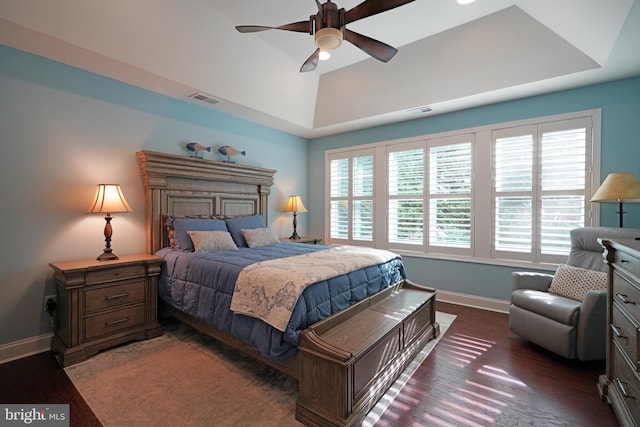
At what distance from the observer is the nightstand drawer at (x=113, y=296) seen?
2523mm

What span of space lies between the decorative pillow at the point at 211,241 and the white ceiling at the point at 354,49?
1.66 meters

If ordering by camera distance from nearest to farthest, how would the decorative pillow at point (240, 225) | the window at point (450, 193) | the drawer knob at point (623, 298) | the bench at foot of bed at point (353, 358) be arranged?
the drawer knob at point (623, 298), the bench at foot of bed at point (353, 358), the decorative pillow at point (240, 225), the window at point (450, 193)

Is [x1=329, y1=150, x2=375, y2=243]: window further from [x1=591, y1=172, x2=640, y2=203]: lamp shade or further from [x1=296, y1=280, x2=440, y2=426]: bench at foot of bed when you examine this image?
[x1=591, y1=172, x2=640, y2=203]: lamp shade

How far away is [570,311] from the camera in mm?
2348

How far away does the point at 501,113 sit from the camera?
369cm

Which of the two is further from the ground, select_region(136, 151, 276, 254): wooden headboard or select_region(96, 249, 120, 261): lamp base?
select_region(136, 151, 276, 254): wooden headboard

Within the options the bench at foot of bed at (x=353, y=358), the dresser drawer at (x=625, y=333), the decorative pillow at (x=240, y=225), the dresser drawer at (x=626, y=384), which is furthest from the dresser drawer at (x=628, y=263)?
the decorative pillow at (x=240, y=225)

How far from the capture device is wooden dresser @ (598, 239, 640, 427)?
146 cm

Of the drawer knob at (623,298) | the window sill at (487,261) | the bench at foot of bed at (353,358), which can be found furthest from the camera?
Answer: the window sill at (487,261)

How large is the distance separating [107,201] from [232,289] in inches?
64.2

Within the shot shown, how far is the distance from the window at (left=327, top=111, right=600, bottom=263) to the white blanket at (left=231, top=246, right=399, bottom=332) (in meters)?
2.13

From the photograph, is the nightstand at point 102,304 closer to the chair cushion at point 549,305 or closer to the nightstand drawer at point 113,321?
the nightstand drawer at point 113,321

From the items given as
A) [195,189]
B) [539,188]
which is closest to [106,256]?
[195,189]

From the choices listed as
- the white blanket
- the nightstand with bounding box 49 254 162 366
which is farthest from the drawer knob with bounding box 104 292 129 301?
the white blanket
